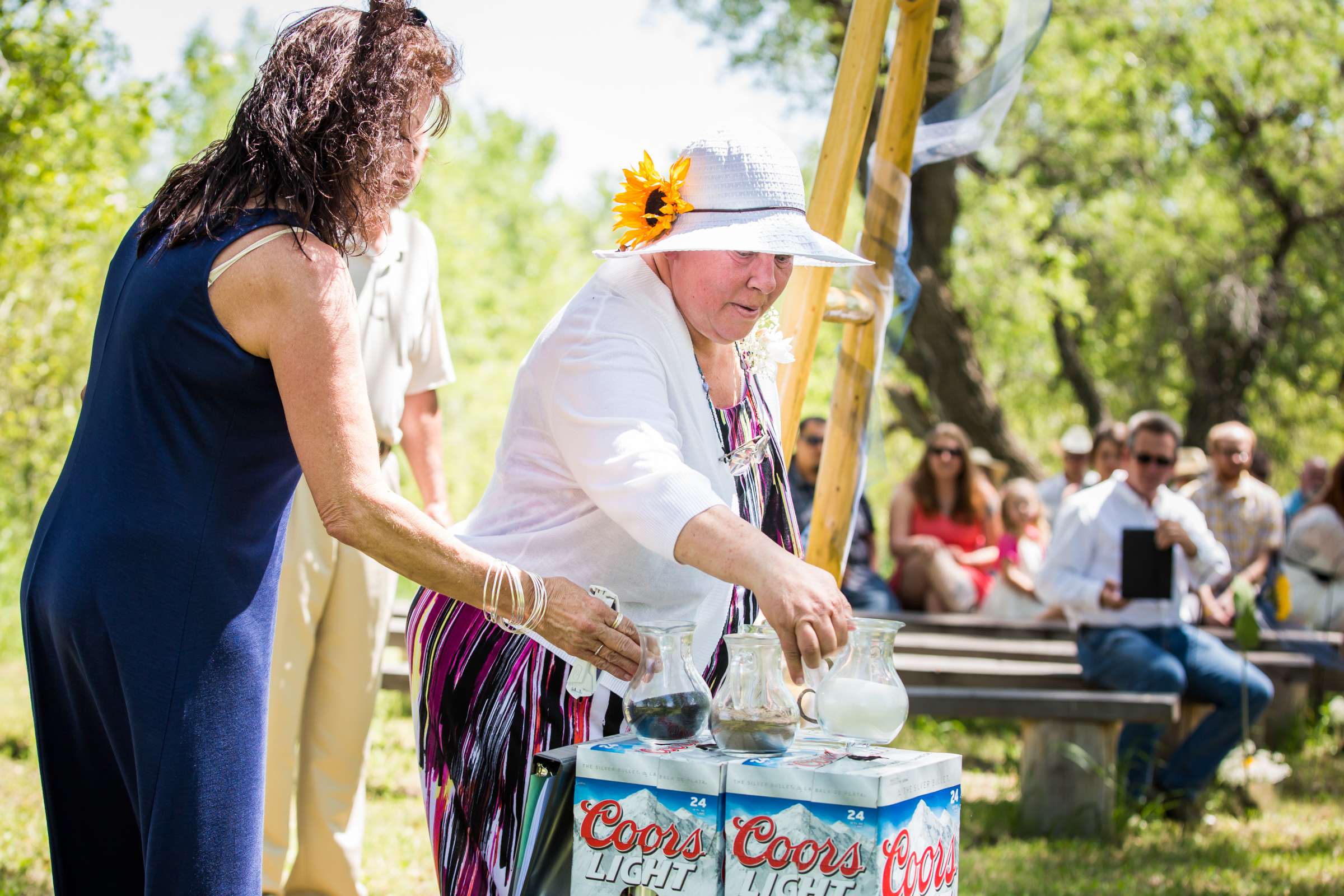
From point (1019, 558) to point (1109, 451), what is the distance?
964 mm

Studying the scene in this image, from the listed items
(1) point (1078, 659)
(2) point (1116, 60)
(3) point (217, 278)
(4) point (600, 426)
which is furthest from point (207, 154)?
(2) point (1116, 60)

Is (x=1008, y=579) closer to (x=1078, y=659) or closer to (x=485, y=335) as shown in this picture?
(x=1078, y=659)

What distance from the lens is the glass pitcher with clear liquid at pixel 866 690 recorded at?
1.85m

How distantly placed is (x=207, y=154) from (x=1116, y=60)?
14.2m

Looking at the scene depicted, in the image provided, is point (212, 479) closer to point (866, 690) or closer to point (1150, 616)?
point (866, 690)

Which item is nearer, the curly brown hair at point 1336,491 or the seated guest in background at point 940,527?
the curly brown hair at point 1336,491

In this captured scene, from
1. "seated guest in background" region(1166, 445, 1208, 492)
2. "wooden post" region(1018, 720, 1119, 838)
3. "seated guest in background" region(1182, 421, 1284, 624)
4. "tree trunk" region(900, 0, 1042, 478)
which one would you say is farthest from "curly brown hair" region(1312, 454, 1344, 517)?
"tree trunk" region(900, 0, 1042, 478)

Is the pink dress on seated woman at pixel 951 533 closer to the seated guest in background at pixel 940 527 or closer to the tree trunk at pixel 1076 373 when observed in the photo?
the seated guest in background at pixel 940 527

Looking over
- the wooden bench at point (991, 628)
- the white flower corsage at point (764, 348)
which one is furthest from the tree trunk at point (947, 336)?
the white flower corsage at point (764, 348)

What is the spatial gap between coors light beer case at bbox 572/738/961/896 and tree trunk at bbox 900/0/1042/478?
36.9 feet

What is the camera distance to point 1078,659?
20.2 feet

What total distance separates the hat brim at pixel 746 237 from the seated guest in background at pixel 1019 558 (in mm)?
6451

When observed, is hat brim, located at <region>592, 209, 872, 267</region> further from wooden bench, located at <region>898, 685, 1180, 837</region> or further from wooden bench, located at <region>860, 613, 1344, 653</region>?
wooden bench, located at <region>860, 613, 1344, 653</region>

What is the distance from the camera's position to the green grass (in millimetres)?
4355
